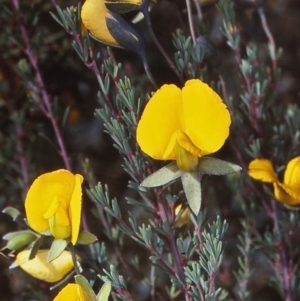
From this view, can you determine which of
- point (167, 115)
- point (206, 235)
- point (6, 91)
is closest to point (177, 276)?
point (206, 235)

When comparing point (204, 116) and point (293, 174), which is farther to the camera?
point (293, 174)

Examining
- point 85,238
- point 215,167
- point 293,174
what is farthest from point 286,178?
Result: point 85,238

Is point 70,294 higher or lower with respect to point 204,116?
lower

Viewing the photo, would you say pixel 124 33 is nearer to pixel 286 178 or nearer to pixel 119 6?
pixel 119 6

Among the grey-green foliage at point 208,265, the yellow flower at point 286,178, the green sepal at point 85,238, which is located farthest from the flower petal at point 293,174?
the green sepal at point 85,238

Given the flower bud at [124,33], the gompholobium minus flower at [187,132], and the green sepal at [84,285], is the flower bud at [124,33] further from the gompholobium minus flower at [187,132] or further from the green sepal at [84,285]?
the green sepal at [84,285]

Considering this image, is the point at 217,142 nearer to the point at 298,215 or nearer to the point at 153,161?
the point at 153,161

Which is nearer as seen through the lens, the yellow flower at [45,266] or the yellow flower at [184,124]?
the yellow flower at [184,124]
